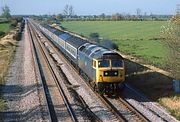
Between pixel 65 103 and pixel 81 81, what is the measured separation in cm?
779

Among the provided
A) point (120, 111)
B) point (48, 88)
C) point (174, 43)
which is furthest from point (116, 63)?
point (48, 88)

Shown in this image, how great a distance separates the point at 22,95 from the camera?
25453mm

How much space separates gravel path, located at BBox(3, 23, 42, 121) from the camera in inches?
792

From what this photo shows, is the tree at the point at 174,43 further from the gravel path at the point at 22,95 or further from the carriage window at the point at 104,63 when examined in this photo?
the gravel path at the point at 22,95

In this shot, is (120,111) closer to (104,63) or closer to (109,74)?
(109,74)

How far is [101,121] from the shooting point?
1845cm

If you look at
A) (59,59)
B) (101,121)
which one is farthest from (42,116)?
(59,59)

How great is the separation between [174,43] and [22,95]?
9872 millimetres

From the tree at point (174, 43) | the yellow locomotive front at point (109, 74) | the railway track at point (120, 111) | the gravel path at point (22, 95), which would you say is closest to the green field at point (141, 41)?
the tree at point (174, 43)

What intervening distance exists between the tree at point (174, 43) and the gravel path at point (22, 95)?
27.4 ft

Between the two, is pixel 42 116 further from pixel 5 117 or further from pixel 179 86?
pixel 179 86

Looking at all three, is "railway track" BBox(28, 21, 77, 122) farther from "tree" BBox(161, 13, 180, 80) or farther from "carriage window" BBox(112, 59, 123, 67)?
"tree" BBox(161, 13, 180, 80)

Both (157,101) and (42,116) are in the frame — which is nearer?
(42,116)

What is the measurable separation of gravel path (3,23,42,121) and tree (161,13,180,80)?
328 inches
